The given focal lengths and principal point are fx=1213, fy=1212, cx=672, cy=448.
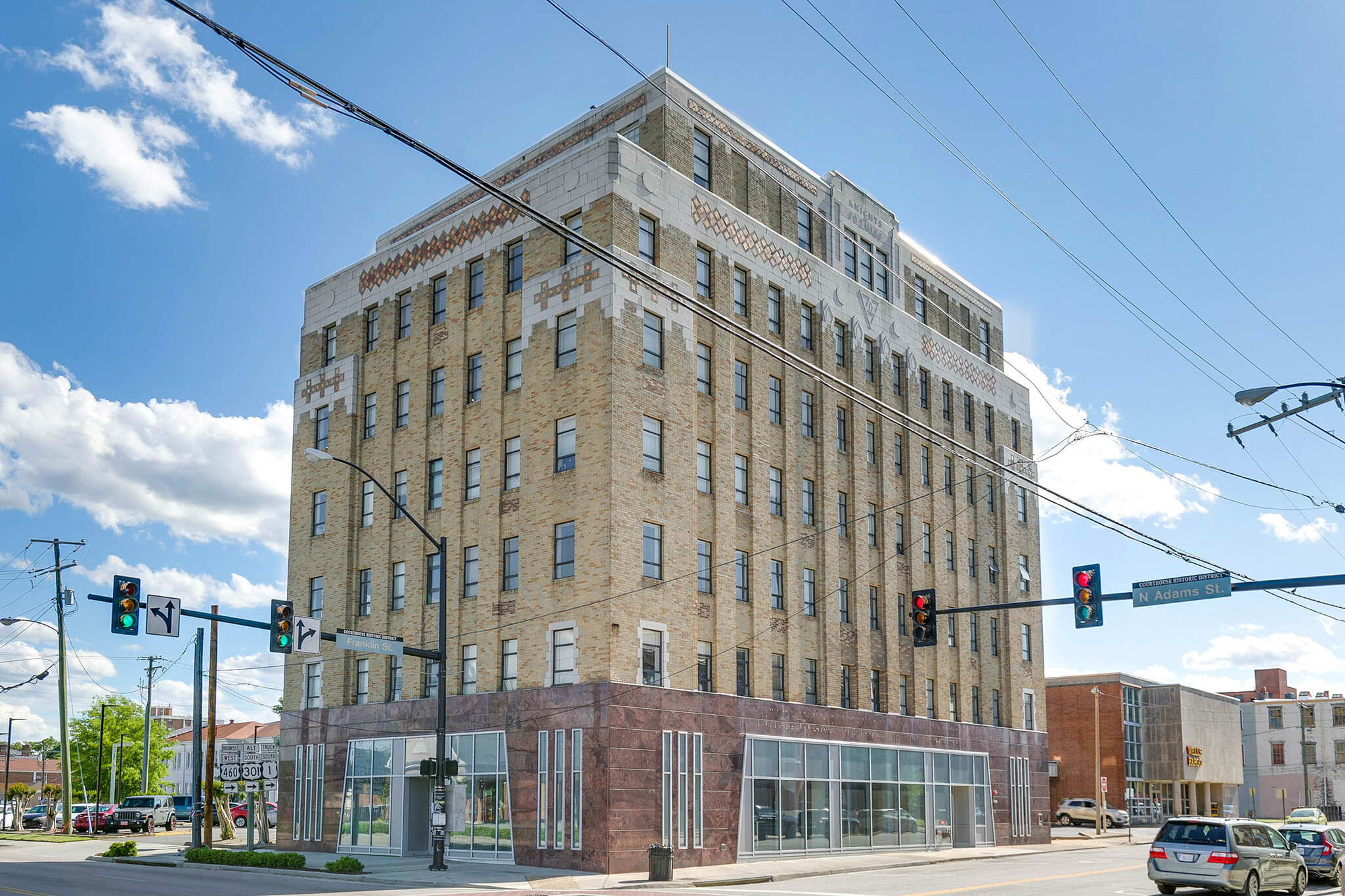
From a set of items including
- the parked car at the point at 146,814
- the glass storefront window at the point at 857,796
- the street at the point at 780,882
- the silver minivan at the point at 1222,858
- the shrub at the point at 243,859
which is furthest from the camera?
the parked car at the point at 146,814

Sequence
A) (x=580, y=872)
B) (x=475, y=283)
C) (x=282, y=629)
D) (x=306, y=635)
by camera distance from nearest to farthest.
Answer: (x=282, y=629), (x=306, y=635), (x=580, y=872), (x=475, y=283)

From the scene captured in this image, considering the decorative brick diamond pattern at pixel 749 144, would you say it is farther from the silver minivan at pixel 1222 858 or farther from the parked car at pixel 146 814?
the parked car at pixel 146 814

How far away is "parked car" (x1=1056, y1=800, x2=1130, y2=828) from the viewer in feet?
230

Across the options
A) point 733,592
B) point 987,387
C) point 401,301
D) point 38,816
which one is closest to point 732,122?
point 401,301

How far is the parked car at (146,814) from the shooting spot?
2502 inches

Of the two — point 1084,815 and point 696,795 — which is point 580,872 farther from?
point 1084,815

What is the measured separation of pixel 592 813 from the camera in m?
32.6

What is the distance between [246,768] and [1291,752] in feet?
324

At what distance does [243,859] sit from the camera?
35344 mm

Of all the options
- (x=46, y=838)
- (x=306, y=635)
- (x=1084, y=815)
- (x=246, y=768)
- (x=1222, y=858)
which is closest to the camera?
(x=1222, y=858)

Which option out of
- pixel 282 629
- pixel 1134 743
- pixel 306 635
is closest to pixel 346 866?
pixel 306 635

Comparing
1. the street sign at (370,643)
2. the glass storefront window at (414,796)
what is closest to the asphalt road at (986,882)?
the glass storefront window at (414,796)

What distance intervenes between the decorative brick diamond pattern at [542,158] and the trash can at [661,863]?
75.1 ft

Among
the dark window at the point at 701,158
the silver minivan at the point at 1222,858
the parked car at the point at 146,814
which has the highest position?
the dark window at the point at 701,158
